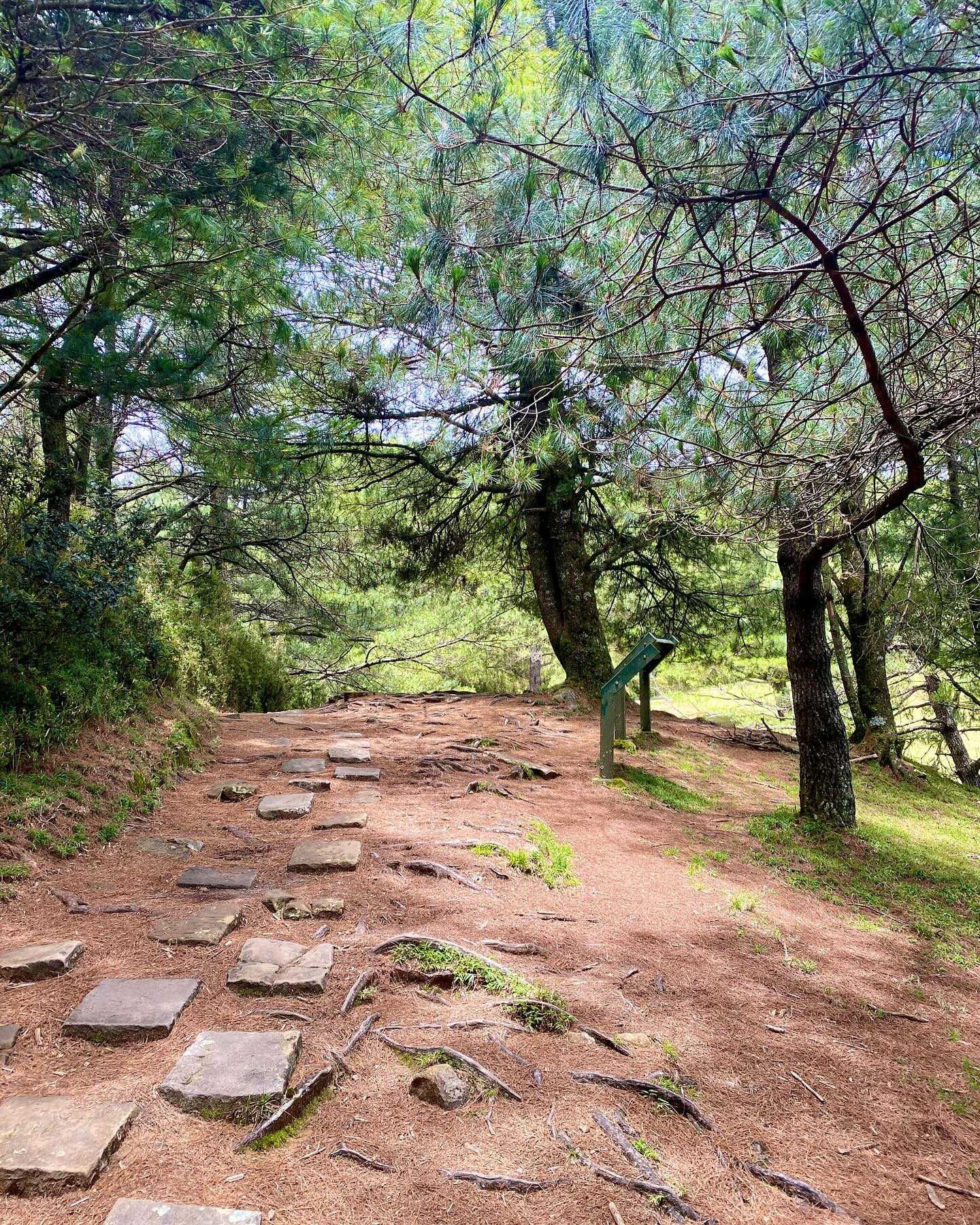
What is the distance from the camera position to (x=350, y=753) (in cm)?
606

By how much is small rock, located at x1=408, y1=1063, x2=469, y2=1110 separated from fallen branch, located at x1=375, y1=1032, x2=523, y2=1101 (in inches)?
2.7

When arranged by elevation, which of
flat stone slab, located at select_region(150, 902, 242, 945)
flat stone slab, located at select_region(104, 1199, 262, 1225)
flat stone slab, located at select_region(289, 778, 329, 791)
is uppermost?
flat stone slab, located at select_region(289, 778, 329, 791)

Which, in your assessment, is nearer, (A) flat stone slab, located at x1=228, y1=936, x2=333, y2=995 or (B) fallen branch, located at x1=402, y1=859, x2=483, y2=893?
(A) flat stone slab, located at x1=228, y1=936, x2=333, y2=995

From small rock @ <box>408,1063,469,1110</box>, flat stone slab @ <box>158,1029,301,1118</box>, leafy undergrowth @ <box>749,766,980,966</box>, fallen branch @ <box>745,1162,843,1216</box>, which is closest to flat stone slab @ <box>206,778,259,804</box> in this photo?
flat stone slab @ <box>158,1029,301,1118</box>

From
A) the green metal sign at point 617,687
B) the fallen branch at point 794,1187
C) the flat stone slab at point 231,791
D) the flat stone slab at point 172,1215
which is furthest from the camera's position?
the green metal sign at point 617,687

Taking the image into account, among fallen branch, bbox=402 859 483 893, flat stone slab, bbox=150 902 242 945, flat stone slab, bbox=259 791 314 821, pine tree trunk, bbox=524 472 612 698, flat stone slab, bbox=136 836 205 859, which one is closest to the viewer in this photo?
flat stone slab, bbox=150 902 242 945

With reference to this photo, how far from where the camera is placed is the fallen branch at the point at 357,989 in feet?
8.11

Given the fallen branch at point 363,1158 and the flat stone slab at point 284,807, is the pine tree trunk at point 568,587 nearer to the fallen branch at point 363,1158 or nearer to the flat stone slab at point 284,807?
the flat stone slab at point 284,807

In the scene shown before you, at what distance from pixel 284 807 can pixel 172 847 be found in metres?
0.75

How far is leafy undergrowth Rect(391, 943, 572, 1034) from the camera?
8.29ft

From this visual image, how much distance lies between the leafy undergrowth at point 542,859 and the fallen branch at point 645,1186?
6.25 feet

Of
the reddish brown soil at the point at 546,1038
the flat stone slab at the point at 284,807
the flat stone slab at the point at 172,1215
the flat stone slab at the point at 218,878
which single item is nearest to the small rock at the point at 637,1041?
the reddish brown soil at the point at 546,1038

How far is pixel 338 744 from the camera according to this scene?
642 cm

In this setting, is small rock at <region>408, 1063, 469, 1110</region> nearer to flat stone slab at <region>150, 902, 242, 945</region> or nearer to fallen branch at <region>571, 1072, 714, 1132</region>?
fallen branch at <region>571, 1072, 714, 1132</region>
